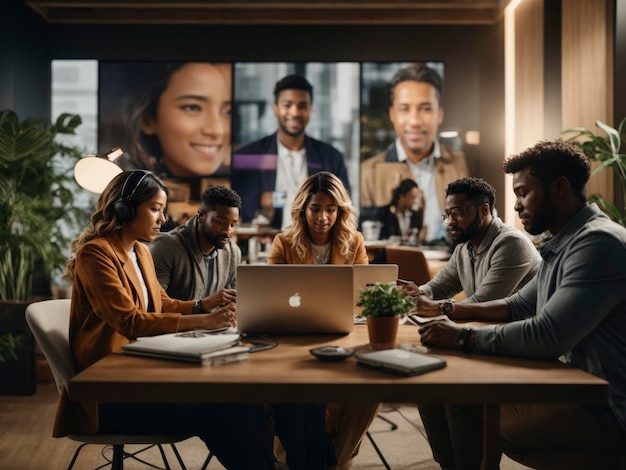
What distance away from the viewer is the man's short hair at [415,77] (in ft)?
20.6

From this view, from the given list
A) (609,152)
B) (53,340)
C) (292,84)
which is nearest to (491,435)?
(53,340)

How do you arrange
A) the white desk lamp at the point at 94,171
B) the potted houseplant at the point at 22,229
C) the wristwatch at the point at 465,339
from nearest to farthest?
the wristwatch at the point at 465,339 → the white desk lamp at the point at 94,171 → the potted houseplant at the point at 22,229

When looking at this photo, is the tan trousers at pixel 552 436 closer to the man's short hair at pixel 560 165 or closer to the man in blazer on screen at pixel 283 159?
the man's short hair at pixel 560 165

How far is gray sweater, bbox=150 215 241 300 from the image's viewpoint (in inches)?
119

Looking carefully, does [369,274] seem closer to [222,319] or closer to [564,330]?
[222,319]

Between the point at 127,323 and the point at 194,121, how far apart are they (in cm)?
452

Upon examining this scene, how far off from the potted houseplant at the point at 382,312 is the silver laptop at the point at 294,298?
115mm

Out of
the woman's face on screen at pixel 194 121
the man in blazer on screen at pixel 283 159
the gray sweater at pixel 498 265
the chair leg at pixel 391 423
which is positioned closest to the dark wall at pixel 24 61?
the woman's face on screen at pixel 194 121

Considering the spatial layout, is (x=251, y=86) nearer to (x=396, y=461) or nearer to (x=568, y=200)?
(x=396, y=461)

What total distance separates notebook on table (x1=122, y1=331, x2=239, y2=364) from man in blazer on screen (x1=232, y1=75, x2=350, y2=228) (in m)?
4.48

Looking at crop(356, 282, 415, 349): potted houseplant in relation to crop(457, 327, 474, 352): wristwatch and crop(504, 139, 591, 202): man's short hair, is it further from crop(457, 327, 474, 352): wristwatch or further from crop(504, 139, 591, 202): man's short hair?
crop(504, 139, 591, 202): man's short hair

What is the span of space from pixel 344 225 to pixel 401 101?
131 inches

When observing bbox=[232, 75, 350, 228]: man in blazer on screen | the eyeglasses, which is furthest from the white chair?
bbox=[232, 75, 350, 228]: man in blazer on screen

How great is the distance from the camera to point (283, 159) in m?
6.27
